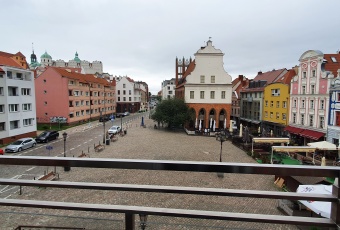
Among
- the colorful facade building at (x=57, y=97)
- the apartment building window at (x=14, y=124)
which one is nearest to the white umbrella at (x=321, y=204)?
the apartment building window at (x=14, y=124)

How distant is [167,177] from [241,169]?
420 inches

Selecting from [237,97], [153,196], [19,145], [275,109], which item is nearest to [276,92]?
[275,109]

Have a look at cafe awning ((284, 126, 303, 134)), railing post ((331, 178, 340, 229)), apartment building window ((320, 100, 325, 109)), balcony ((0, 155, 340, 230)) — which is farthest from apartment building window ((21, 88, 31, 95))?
apartment building window ((320, 100, 325, 109))

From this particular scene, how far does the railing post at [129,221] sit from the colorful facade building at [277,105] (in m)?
27.2

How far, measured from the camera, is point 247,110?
1517 inches

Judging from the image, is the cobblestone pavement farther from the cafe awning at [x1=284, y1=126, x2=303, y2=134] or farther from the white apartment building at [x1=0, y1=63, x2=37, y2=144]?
the white apartment building at [x1=0, y1=63, x2=37, y2=144]

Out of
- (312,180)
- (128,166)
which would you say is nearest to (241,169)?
(128,166)

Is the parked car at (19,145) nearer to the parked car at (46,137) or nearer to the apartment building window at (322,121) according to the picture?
the parked car at (46,137)

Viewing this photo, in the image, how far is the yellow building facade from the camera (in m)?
27.4

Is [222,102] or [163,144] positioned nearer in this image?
[163,144]

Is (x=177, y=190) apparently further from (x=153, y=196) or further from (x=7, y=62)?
Answer: (x=7, y=62)

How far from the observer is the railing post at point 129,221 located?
166 cm

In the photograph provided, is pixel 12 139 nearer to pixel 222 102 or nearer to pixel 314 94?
pixel 222 102

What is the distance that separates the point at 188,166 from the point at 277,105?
1226 inches
